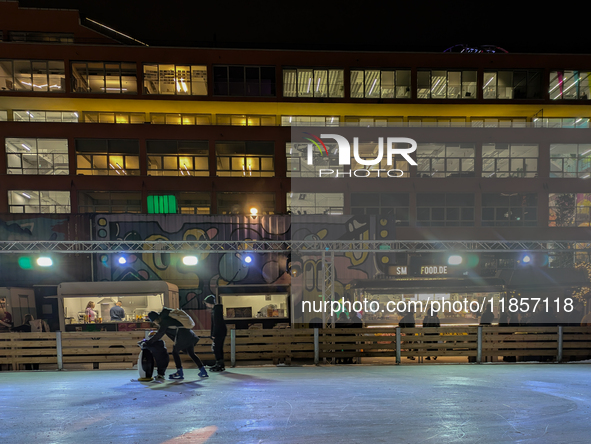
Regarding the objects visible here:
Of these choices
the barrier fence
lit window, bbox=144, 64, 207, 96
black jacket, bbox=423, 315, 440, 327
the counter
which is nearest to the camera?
the barrier fence

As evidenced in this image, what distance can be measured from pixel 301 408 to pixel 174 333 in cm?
342

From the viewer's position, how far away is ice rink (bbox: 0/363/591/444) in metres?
4.63

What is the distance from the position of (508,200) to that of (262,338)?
2386 centimetres

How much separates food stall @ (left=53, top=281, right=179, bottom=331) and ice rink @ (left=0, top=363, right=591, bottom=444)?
5.23 m

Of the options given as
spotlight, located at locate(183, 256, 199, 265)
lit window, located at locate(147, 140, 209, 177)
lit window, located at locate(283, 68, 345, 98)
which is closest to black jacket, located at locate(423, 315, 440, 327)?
spotlight, located at locate(183, 256, 199, 265)

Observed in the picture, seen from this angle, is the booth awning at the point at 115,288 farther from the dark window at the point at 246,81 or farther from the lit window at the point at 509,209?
the lit window at the point at 509,209

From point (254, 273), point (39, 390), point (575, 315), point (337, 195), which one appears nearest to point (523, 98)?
point (337, 195)

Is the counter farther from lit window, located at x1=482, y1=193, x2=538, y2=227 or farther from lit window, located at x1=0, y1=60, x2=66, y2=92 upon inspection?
lit window, located at x1=482, y1=193, x2=538, y2=227

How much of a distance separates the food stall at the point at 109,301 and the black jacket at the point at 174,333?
6721mm

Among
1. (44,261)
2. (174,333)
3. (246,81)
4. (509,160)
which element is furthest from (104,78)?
(509,160)

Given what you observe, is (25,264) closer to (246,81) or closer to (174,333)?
(174,333)

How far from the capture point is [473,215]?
2542 cm

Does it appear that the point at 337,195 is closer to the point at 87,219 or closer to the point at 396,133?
the point at 396,133

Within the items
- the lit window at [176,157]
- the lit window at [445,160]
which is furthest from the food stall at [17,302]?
the lit window at [445,160]
